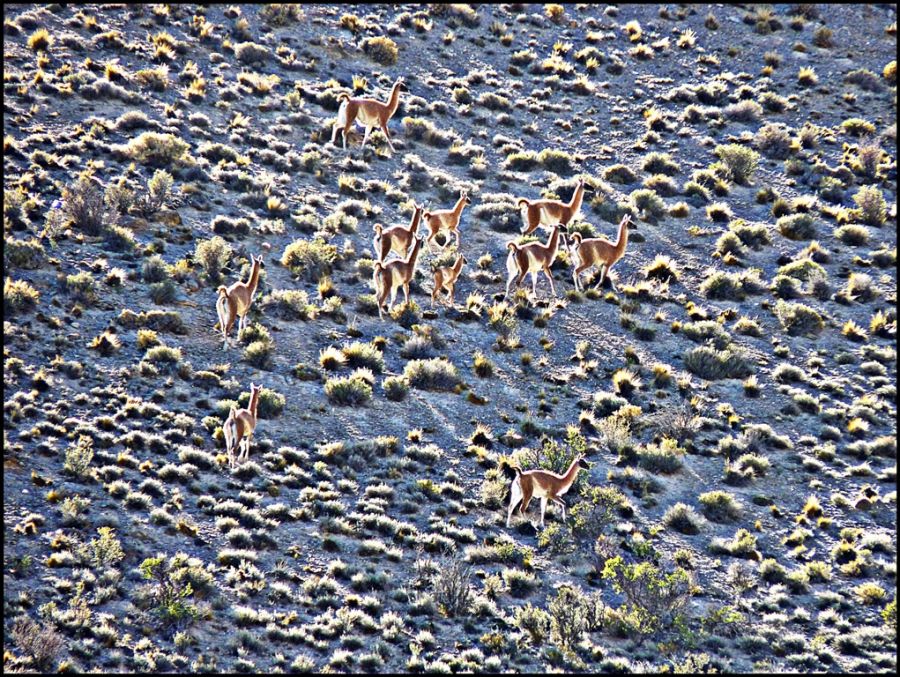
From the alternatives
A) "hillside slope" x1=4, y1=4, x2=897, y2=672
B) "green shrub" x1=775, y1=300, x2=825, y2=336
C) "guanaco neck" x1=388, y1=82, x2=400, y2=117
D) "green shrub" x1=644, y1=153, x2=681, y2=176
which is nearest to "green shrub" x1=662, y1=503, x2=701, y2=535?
"hillside slope" x1=4, y1=4, x2=897, y2=672

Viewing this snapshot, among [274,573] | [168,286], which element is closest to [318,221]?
[168,286]

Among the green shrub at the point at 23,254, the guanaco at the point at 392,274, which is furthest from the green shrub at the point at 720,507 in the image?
the green shrub at the point at 23,254

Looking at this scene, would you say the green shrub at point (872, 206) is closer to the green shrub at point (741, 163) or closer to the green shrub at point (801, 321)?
the green shrub at point (741, 163)

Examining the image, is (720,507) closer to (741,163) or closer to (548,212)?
(548,212)

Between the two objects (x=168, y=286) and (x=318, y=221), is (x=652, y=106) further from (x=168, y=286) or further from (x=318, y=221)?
(x=168, y=286)

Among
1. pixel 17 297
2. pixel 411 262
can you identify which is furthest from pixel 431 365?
pixel 17 297

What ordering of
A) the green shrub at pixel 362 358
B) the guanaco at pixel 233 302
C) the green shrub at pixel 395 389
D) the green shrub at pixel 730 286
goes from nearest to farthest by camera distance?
the guanaco at pixel 233 302
the green shrub at pixel 395 389
the green shrub at pixel 362 358
the green shrub at pixel 730 286

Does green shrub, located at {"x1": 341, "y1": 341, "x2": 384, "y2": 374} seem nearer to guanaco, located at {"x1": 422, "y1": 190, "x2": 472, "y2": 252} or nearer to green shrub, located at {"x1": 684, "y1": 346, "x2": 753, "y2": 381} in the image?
guanaco, located at {"x1": 422, "y1": 190, "x2": 472, "y2": 252}
